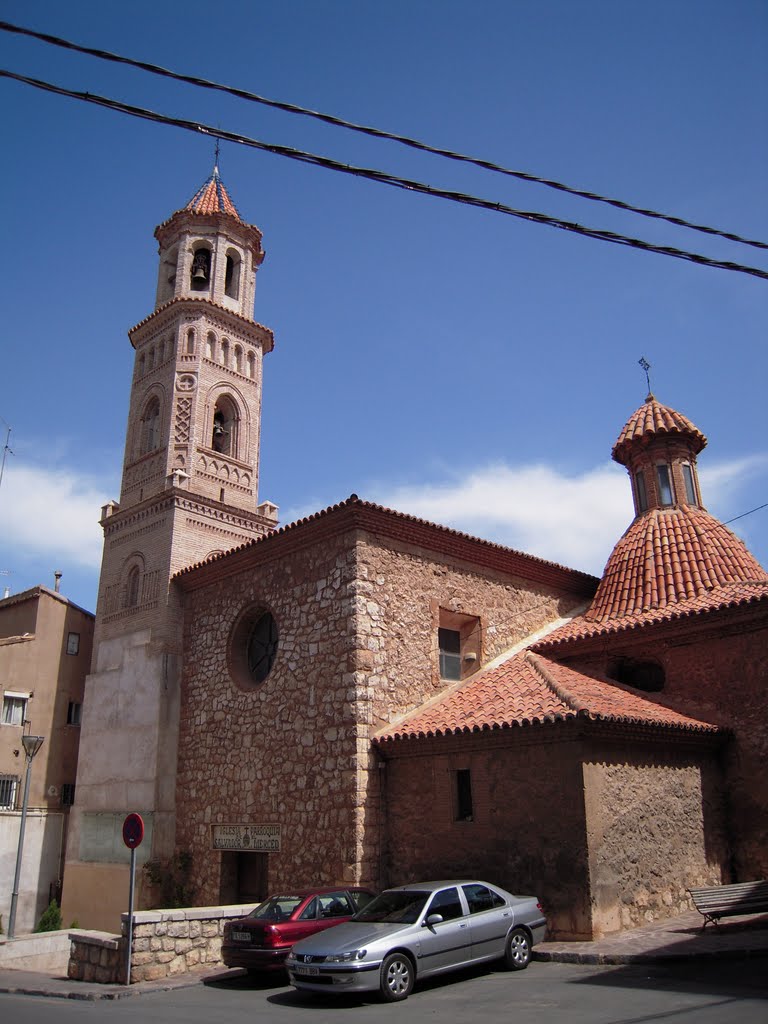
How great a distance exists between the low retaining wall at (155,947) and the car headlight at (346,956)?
3.30 metres

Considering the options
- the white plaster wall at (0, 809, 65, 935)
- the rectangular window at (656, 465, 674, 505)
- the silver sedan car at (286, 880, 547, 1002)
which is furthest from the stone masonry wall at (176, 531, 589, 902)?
the white plaster wall at (0, 809, 65, 935)

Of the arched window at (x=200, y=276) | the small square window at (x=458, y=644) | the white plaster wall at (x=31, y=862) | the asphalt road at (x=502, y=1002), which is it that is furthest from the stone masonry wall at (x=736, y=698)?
the arched window at (x=200, y=276)

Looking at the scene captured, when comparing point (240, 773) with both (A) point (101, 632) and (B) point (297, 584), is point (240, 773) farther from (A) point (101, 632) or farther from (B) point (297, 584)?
(A) point (101, 632)

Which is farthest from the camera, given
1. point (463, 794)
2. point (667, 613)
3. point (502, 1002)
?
point (667, 613)

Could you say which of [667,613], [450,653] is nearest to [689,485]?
[667,613]

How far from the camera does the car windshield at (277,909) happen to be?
10.0 m

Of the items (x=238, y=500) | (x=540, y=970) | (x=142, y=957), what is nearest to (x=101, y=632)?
(x=238, y=500)

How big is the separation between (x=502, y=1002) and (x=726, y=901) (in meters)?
4.31

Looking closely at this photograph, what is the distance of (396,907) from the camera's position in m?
→ 9.26

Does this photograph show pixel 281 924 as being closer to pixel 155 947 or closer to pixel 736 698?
pixel 155 947

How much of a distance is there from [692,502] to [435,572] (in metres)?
7.46

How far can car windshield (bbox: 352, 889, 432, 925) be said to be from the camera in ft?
29.3

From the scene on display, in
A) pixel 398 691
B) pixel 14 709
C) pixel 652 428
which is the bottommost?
pixel 398 691

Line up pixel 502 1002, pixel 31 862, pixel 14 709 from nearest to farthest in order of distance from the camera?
pixel 502 1002 → pixel 31 862 → pixel 14 709
